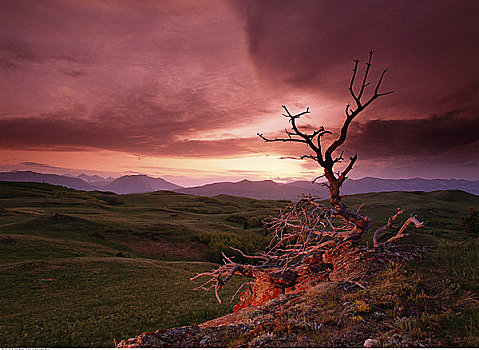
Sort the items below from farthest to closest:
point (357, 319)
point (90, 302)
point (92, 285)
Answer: point (92, 285), point (90, 302), point (357, 319)

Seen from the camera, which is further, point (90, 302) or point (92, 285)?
point (92, 285)

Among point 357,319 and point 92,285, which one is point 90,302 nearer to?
point 92,285

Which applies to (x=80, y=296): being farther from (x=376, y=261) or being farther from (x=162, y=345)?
(x=376, y=261)

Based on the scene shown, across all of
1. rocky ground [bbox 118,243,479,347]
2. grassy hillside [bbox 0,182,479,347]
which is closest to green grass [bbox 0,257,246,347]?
grassy hillside [bbox 0,182,479,347]

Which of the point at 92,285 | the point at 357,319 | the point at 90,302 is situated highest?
the point at 357,319

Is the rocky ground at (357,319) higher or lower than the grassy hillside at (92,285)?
higher

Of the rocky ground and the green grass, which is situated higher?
the rocky ground

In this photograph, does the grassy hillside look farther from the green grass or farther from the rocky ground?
the rocky ground

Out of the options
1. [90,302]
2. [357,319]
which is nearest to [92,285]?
[90,302]

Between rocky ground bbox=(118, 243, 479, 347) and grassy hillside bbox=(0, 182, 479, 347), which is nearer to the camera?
rocky ground bbox=(118, 243, 479, 347)

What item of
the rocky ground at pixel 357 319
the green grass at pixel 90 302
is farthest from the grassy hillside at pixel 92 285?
the rocky ground at pixel 357 319

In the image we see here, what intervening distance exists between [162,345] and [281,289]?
18.1 feet

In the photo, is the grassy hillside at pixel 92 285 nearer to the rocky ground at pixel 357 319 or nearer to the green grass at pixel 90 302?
the green grass at pixel 90 302

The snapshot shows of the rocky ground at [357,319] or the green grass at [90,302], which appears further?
the green grass at [90,302]
